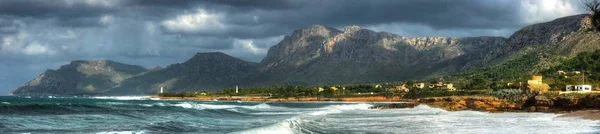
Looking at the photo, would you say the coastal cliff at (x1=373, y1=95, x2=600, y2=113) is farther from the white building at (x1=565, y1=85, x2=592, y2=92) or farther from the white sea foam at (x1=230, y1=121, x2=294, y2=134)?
the white building at (x1=565, y1=85, x2=592, y2=92)

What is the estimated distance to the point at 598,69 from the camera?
158 m

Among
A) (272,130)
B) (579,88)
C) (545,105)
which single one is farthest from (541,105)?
(579,88)

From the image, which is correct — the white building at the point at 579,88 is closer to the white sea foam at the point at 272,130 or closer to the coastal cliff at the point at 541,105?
the coastal cliff at the point at 541,105

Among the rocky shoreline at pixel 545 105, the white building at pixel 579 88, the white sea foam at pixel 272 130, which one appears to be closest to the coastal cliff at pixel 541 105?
Answer: the rocky shoreline at pixel 545 105

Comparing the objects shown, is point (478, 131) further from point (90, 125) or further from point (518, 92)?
point (518, 92)

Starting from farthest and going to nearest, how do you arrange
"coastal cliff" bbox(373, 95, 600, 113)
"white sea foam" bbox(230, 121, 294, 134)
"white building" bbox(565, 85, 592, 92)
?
"white building" bbox(565, 85, 592, 92) → "coastal cliff" bbox(373, 95, 600, 113) → "white sea foam" bbox(230, 121, 294, 134)

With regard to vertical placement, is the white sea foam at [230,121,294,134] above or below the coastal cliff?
below

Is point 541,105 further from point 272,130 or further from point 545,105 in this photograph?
point 272,130

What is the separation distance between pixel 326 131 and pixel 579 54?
155424 mm

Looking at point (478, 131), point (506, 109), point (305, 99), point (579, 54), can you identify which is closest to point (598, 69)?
point (579, 54)

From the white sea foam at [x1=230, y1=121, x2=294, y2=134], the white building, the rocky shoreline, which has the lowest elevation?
the white sea foam at [x1=230, y1=121, x2=294, y2=134]

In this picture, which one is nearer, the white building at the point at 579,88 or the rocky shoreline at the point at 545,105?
the rocky shoreline at the point at 545,105

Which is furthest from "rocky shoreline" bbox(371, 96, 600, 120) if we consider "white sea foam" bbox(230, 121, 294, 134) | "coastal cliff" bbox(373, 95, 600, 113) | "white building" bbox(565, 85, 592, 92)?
"white building" bbox(565, 85, 592, 92)

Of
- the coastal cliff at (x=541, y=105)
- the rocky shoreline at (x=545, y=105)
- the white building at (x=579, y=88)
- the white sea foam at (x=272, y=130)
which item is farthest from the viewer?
the white building at (x=579, y=88)
